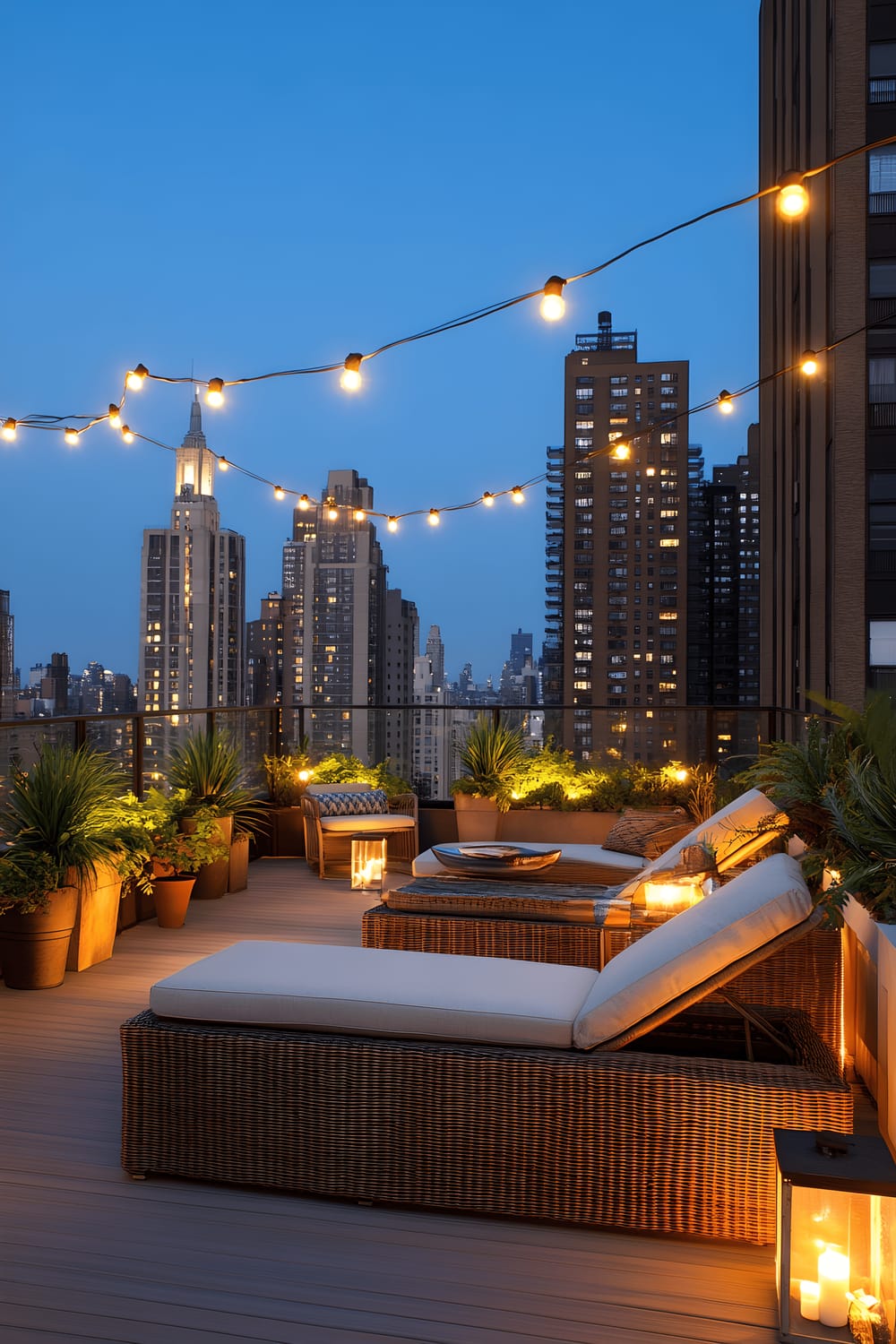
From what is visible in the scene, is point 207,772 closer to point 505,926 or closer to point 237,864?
point 237,864

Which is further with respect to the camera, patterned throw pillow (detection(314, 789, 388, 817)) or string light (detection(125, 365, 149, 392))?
patterned throw pillow (detection(314, 789, 388, 817))

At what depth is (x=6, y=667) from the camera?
531 inches

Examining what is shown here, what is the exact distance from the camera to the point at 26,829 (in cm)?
457

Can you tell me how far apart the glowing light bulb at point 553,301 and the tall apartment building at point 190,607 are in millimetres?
8838

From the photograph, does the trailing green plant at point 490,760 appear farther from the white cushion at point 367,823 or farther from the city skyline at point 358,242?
the city skyline at point 358,242

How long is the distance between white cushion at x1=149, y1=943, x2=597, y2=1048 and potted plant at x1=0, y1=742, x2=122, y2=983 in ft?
6.06

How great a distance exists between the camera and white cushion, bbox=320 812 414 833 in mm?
7211

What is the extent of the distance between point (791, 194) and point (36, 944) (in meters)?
3.85

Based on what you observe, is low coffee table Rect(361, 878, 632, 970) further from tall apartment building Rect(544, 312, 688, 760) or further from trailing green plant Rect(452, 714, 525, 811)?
tall apartment building Rect(544, 312, 688, 760)

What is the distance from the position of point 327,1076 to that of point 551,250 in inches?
2269

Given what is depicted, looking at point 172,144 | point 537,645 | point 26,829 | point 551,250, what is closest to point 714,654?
point 537,645

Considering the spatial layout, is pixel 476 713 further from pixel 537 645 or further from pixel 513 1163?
pixel 537 645

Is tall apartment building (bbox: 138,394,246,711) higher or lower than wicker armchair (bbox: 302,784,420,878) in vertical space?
higher

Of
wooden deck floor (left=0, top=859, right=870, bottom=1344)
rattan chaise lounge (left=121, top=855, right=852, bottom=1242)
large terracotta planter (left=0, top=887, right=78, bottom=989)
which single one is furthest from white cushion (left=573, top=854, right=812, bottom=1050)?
large terracotta planter (left=0, top=887, right=78, bottom=989)
